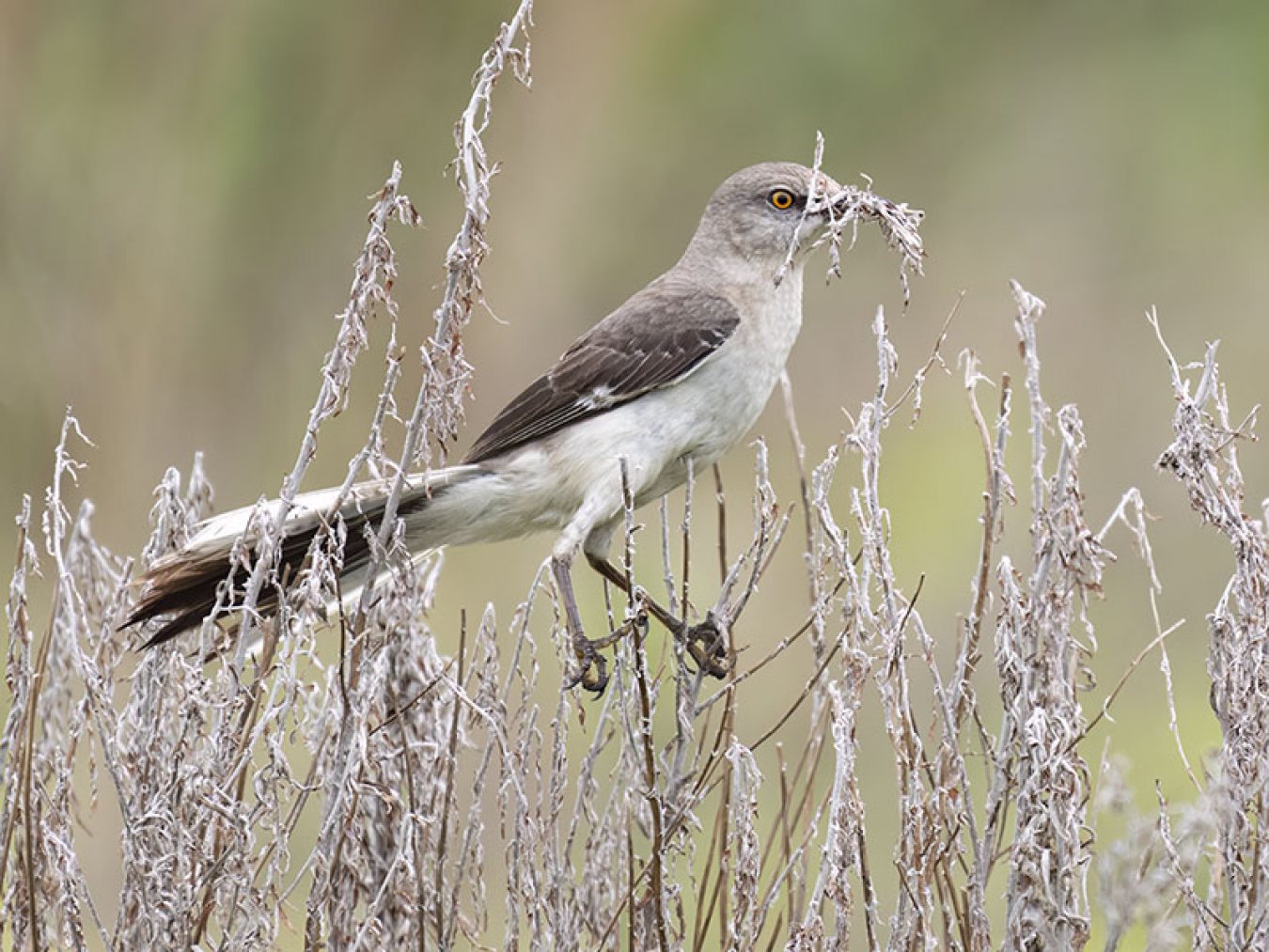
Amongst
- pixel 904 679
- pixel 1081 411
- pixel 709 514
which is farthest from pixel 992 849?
pixel 1081 411

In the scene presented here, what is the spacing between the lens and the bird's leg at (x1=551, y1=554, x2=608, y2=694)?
11.7ft

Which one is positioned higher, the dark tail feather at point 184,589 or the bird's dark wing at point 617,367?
the bird's dark wing at point 617,367

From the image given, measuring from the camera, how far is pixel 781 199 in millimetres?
4199

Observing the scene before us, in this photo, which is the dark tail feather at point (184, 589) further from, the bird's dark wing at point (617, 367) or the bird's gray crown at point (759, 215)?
the bird's gray crown at point (759, 215)

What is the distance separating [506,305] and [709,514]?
1.47 metres

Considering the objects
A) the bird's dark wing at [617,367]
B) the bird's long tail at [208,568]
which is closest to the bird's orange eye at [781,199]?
the bird's dark wing at [617,367]

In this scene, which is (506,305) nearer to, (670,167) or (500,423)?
(670,167)

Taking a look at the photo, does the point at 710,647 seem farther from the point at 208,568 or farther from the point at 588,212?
the point at 588,212

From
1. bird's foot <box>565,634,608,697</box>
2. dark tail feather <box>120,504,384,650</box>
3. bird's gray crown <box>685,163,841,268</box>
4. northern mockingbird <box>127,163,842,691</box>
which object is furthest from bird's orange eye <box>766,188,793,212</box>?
Answer: dark tail feather <box>120,504,384,650</box>

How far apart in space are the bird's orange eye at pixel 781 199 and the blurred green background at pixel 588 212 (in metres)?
2.73

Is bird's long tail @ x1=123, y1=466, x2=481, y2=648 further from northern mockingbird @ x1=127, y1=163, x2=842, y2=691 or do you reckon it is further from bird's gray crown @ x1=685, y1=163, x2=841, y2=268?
bird's gray crown @ x1=685, y1=163, x2=841, y2=268

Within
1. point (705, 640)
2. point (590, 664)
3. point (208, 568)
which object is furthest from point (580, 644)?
point (208, 568)

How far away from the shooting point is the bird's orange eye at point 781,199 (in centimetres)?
420

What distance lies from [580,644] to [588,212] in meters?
4.82
